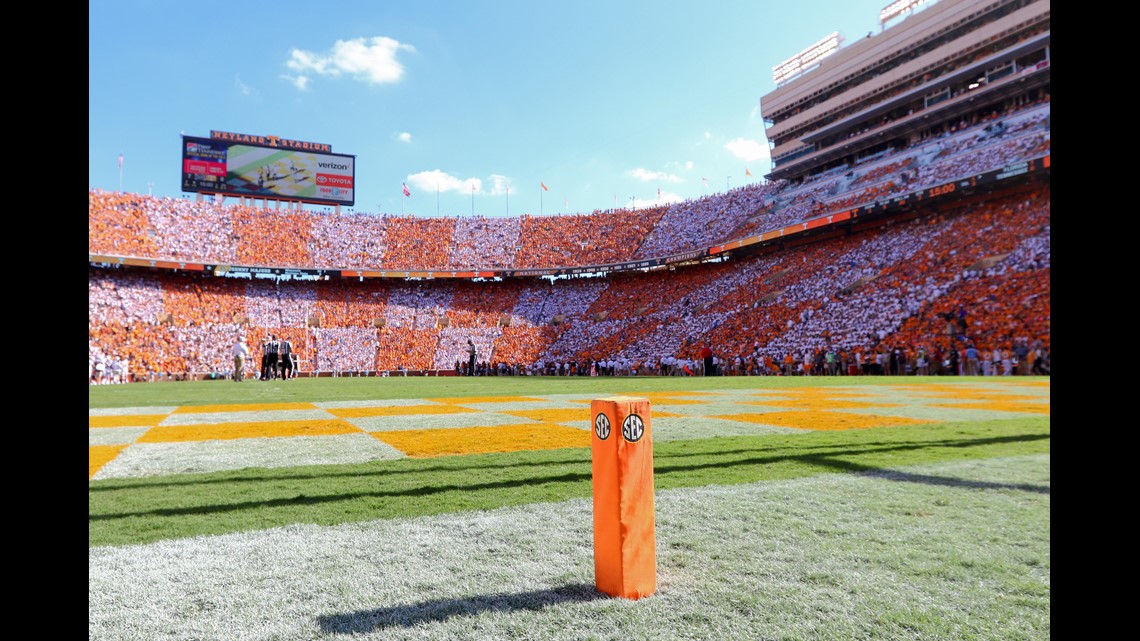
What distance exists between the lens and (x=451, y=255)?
1930 inches

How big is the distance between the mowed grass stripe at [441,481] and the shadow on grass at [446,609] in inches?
57.1

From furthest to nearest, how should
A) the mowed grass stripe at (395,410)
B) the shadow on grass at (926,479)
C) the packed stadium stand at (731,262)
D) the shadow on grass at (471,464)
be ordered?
the packed stadium stand at (731,262) < the mowed grass stripe at (395,410) < the shadow on grass at (471,464) < the shadow on grass at (926,479)

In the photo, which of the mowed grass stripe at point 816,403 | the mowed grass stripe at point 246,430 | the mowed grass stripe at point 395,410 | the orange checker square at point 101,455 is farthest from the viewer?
the mowed grass stripe at point 816,403

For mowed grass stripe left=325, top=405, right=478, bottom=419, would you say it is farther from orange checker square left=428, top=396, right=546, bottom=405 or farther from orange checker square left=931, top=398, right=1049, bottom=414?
orange checker square left=931, top=398, right=1049, bottom=414

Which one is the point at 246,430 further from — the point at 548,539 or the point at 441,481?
the point at 548,539

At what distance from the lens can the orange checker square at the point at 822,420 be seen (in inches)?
322

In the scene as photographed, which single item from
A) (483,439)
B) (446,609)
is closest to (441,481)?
(483,439)

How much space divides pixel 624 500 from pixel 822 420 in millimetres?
7041

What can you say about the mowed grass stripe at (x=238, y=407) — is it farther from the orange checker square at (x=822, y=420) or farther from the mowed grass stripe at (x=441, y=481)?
the orange checker square at (x=822, y=420)

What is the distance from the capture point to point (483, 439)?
23.6ft

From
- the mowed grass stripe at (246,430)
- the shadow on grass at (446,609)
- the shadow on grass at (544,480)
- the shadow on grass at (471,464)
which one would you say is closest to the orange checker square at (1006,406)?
the shadow on grass at (544,480)
